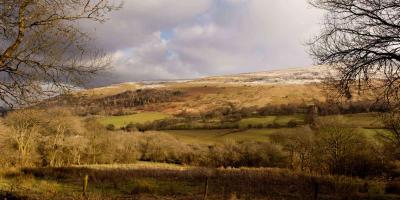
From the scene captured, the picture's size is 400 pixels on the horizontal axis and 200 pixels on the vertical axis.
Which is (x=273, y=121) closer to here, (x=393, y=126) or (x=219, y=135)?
(x=219, y=135)

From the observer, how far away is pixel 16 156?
2420 inches

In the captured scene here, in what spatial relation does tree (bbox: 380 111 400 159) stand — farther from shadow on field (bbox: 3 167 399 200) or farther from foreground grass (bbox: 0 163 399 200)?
Result: shadow on field (bbox: 3 167 399 200)

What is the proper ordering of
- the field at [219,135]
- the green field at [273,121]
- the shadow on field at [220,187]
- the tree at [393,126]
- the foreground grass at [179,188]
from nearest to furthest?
the tree at [393,126]
the foreground grass at [179,188]
the shadow on field at [220,187]
the field at [219,135]
the green field at [273,121]

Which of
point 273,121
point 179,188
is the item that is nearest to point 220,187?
point 179,188

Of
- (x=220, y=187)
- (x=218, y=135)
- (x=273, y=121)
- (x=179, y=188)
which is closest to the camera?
(x=179, y=188)

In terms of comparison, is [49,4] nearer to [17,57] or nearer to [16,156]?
[17,57]

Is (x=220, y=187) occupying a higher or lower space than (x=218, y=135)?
higher

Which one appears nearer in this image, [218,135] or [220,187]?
[220,187]

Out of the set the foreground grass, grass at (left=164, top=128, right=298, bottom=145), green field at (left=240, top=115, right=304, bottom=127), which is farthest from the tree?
green field at (left=240, top=115, right=304, bottom=127)

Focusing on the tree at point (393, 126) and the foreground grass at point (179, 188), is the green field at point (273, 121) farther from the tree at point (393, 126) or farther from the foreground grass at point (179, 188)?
the foreground grass at point (179, 188)

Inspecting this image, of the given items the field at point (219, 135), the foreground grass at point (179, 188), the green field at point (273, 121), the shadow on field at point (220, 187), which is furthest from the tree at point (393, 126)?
the green field at point (273, 121)

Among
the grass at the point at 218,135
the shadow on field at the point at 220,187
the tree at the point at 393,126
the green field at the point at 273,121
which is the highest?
the tree at the point at 393,126

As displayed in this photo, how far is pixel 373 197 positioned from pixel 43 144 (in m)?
51.4

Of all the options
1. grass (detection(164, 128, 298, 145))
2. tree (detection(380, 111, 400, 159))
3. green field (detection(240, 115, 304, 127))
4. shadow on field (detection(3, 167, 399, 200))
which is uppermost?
tree (detection(380, 111, 400, 159))
